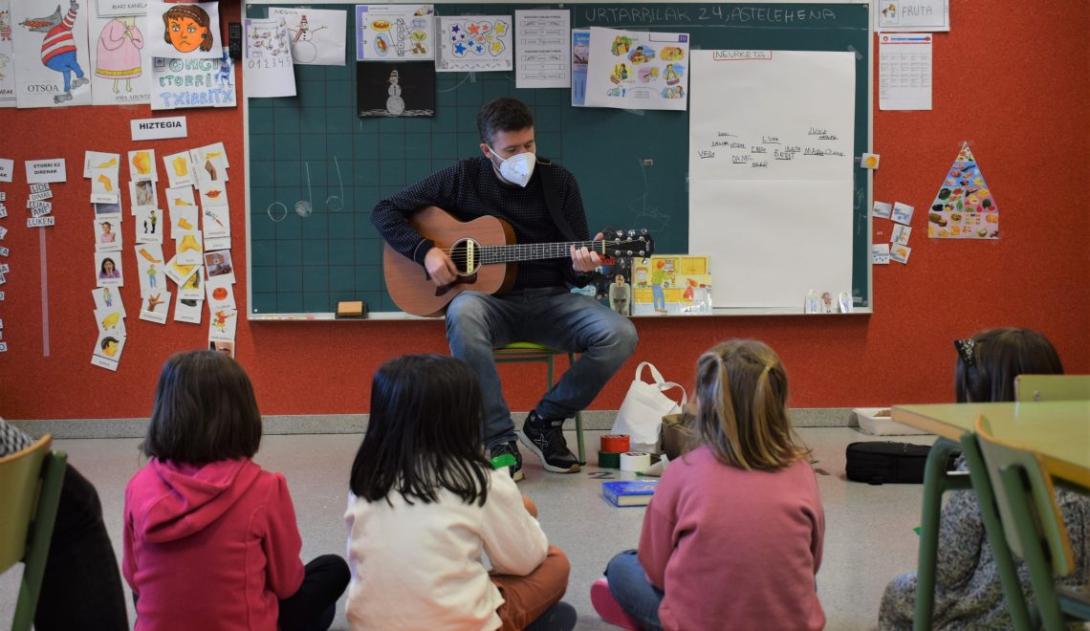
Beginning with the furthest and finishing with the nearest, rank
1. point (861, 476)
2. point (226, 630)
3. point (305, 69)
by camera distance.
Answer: point (305, 69) < point (861, 476) < point (226, 630)

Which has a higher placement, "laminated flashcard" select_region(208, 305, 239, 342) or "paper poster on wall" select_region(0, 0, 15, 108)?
"paper poster on wall" select_region(0, 0, 15, 108)

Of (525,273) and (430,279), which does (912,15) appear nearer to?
(525,273)

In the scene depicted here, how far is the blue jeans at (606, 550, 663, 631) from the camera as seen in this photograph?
1.88 metres

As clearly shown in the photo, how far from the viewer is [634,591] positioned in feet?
6.34

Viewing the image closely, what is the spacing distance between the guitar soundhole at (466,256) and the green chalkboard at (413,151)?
2.86 feet

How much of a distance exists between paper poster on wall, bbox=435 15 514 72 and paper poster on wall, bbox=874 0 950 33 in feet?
5.28

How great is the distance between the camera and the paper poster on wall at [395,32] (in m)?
4.61

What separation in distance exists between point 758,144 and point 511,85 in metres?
1.09

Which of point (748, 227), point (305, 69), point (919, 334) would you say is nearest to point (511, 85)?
point (305, 69)

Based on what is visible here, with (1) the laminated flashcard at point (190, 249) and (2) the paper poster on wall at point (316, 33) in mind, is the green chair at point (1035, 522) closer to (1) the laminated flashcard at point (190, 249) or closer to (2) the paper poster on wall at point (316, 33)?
(2) the paper poster on wall at point (316, 33)

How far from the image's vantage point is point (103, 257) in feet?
15.4

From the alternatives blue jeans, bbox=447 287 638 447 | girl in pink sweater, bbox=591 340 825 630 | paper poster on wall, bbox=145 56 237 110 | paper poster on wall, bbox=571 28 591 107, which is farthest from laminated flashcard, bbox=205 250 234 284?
girl in pink sweater, bbox=591 340 825 630

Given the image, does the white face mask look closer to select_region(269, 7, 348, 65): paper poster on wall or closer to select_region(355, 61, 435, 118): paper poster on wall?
select_region(355, 61, 435, 118): paper poster on wall

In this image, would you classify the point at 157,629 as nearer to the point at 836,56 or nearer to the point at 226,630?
the point at 226,630
